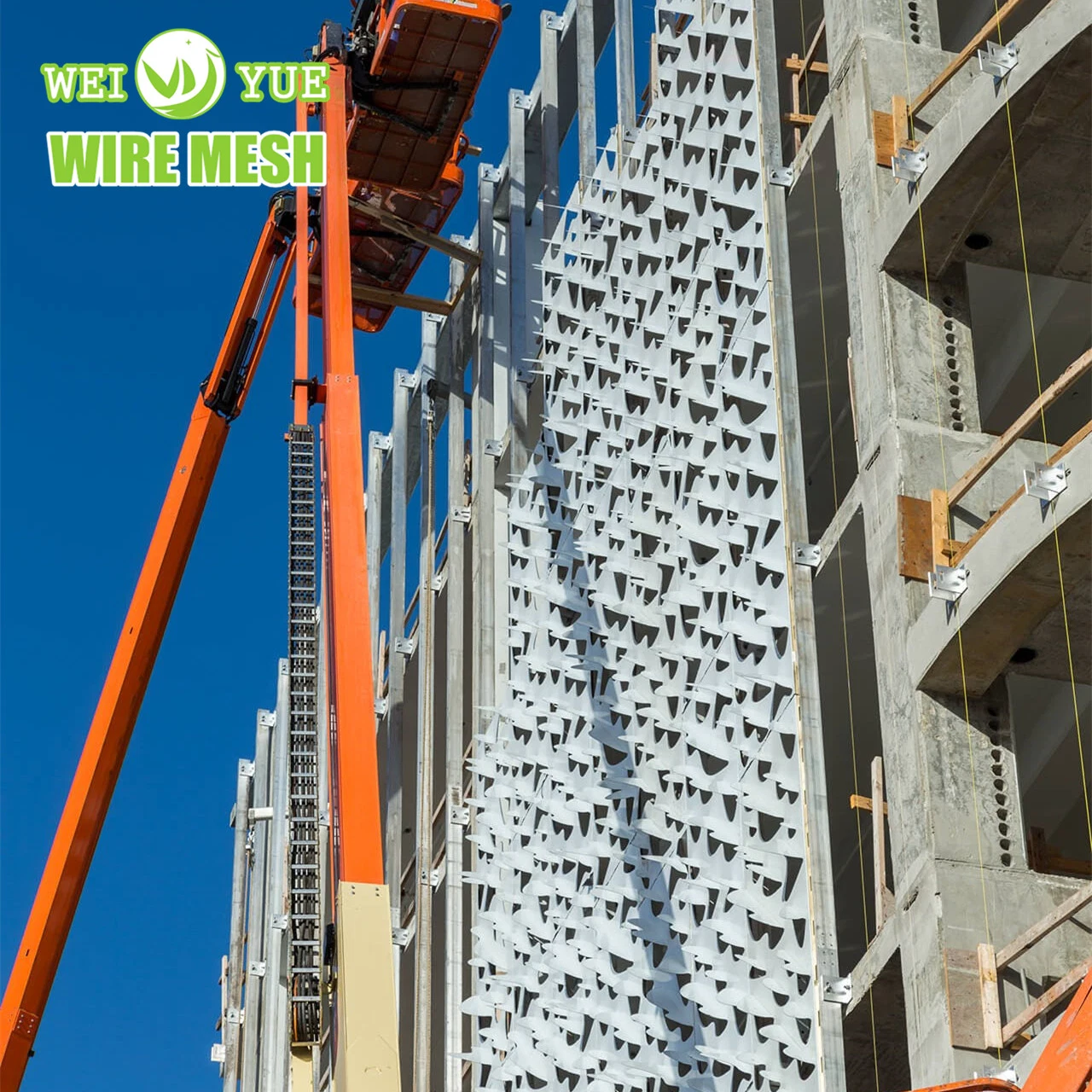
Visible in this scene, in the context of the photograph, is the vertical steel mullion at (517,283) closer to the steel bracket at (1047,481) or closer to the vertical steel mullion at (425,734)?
the vertical steel mullion at (425,734)

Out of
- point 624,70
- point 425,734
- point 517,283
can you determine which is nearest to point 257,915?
point 425,734

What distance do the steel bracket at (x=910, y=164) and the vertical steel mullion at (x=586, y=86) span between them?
833 cm

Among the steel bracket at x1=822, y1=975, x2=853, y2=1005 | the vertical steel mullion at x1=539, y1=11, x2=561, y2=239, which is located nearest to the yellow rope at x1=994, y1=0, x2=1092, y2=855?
the steel bracket at x1=822, y1=975, x2=853, y2=1005

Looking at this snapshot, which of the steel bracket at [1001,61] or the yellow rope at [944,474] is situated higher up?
the steel bracket at [1001,61]

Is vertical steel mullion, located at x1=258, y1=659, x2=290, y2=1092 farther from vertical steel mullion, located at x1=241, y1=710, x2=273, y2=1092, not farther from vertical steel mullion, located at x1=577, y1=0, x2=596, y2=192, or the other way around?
vertical steel mullion, located at x1=577, y1=0, x2=596, y2=192

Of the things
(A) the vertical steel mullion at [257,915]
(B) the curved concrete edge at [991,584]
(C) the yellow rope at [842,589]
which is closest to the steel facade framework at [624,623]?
(C) the yellow rope at [842,589]

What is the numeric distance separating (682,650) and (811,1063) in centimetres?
494

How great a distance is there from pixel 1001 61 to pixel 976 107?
1.83 ft

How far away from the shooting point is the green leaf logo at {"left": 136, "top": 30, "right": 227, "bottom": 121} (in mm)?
22922

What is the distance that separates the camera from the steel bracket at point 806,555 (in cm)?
1903

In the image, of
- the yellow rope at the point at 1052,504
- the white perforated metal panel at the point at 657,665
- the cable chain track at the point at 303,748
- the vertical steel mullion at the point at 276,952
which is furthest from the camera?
the vertical steel mullion at the point at 276,952

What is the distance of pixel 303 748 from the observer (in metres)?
18.3

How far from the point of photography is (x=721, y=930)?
1855 centimetres

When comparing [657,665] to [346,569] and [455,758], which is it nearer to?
[346,569]
